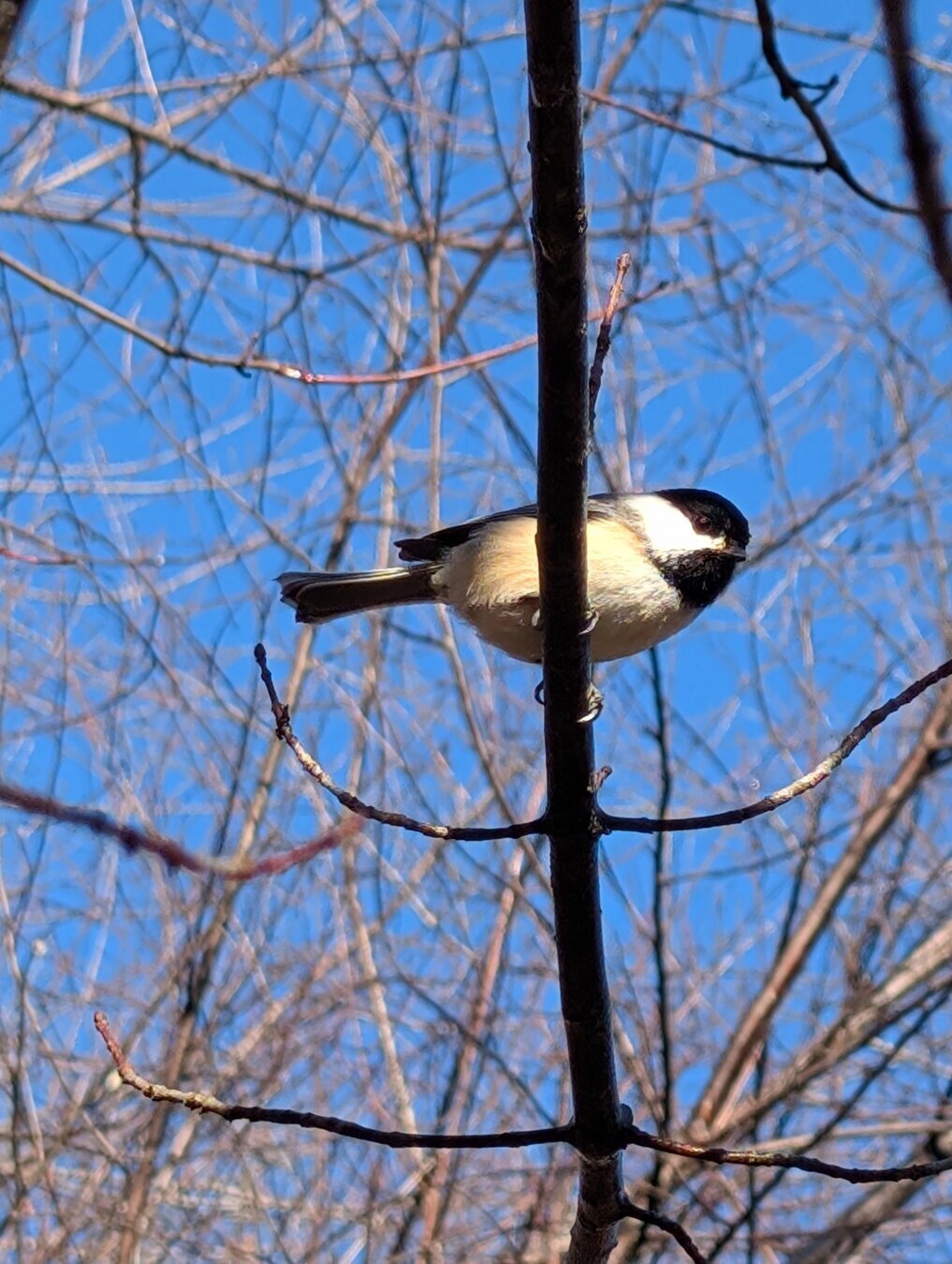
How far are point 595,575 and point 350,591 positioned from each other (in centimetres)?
72

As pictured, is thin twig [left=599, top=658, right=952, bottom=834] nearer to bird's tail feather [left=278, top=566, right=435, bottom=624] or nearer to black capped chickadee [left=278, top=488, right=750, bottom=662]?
black capped chickadee [left=278, top=488, right=750, bottom=662]

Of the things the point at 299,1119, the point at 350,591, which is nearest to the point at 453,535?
the point at 350,591

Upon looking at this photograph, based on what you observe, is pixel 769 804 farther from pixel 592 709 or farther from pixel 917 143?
pixel 917 143

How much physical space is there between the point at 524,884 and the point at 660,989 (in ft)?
3.05

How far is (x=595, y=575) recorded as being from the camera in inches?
132

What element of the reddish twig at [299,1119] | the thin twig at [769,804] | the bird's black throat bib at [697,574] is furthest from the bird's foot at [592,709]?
the bird's black throat bib at [697,574]

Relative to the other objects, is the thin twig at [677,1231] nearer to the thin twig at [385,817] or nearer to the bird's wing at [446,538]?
the thin twig at [385,817]

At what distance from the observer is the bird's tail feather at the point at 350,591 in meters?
3.69

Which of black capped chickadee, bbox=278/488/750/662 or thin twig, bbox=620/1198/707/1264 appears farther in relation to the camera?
black capped chickadee, bbox=278/488/750/662


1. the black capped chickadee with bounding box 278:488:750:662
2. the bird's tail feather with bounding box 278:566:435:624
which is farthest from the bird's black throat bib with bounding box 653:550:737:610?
the bird's tail feather with bounding box 278:566:435:624

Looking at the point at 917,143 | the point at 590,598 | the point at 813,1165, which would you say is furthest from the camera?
the point at 590,598

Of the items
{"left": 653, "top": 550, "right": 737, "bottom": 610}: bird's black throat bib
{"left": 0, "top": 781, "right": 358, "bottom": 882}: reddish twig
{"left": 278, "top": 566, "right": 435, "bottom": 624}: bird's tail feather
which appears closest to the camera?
{"left": 0, "top": 781, "right": 358, "bottom": 882}: reddish twig

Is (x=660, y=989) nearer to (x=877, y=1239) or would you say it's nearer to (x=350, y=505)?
(x=877, y=1239)

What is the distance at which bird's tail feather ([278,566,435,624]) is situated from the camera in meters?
3.69
